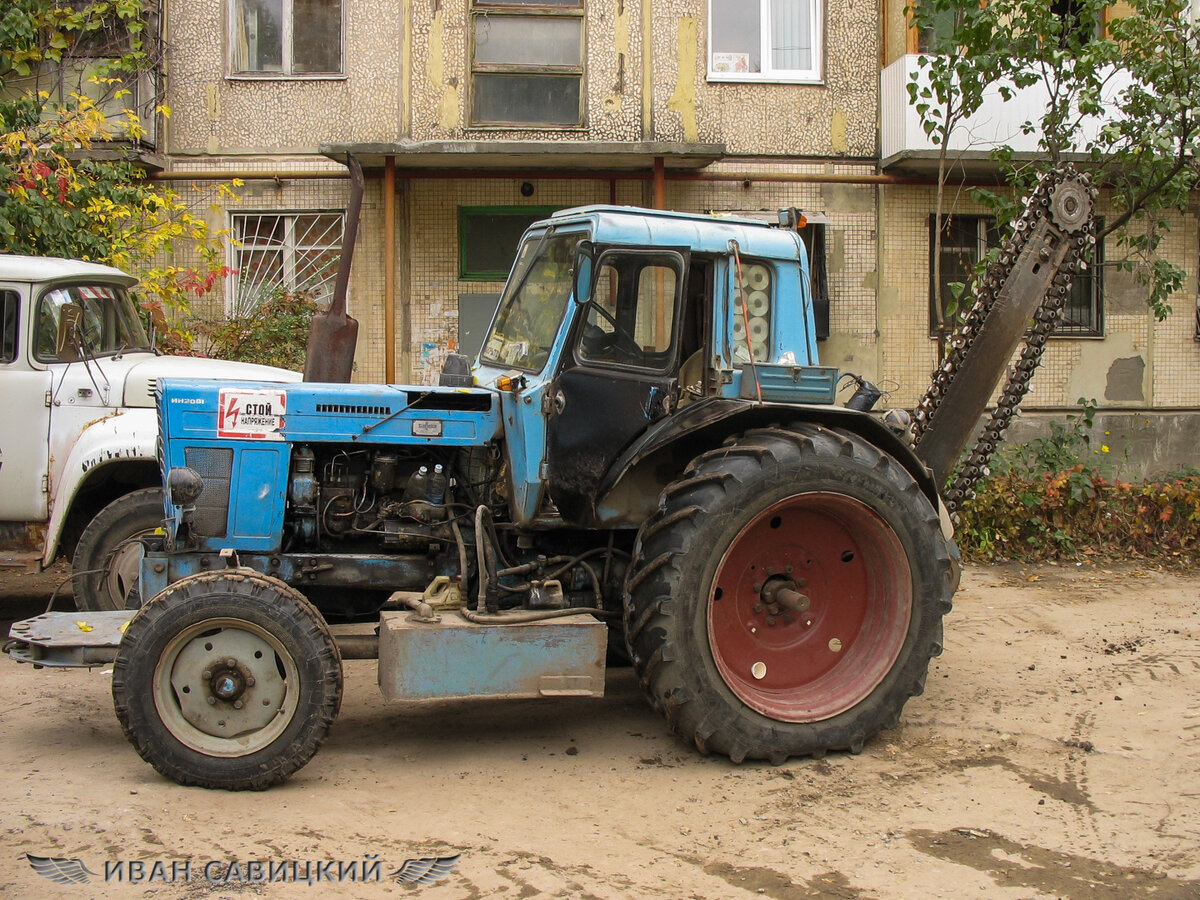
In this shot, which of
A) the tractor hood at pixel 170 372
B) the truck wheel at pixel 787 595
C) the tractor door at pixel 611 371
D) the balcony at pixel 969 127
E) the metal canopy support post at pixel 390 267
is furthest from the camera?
the balcony at pixel 969 127

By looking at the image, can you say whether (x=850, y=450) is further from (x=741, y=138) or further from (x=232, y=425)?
(x=741, y=138)

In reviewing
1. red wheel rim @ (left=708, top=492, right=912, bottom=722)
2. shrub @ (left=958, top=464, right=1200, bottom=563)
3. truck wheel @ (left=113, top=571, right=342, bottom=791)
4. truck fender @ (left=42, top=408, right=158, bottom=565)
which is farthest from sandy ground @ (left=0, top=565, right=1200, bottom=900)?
shrub @ (left=958, top=464, right=1200, bottom=563)

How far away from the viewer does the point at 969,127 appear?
12.8 m

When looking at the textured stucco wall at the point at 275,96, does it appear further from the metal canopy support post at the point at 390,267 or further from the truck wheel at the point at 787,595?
the truck wheel at the point at 787,595

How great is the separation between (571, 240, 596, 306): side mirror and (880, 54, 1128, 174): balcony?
27.6 feet

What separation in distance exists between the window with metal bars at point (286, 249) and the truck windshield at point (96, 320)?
4490 mm

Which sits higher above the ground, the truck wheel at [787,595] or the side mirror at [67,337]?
the side mirror at [67,337]

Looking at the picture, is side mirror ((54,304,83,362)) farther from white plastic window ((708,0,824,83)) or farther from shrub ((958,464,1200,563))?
white plastic window ((708,0,824,83))

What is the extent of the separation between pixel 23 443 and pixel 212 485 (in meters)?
2.78

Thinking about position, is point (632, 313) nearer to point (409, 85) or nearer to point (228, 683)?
point (228, 683)

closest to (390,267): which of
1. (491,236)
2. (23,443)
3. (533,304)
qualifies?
(491,236)

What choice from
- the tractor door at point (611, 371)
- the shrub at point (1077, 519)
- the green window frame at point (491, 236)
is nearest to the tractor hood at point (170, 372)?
the tractor door at point (611, 371)

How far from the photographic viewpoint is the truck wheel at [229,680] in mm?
4617

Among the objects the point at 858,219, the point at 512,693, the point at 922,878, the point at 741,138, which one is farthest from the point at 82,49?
the point at 922,878
